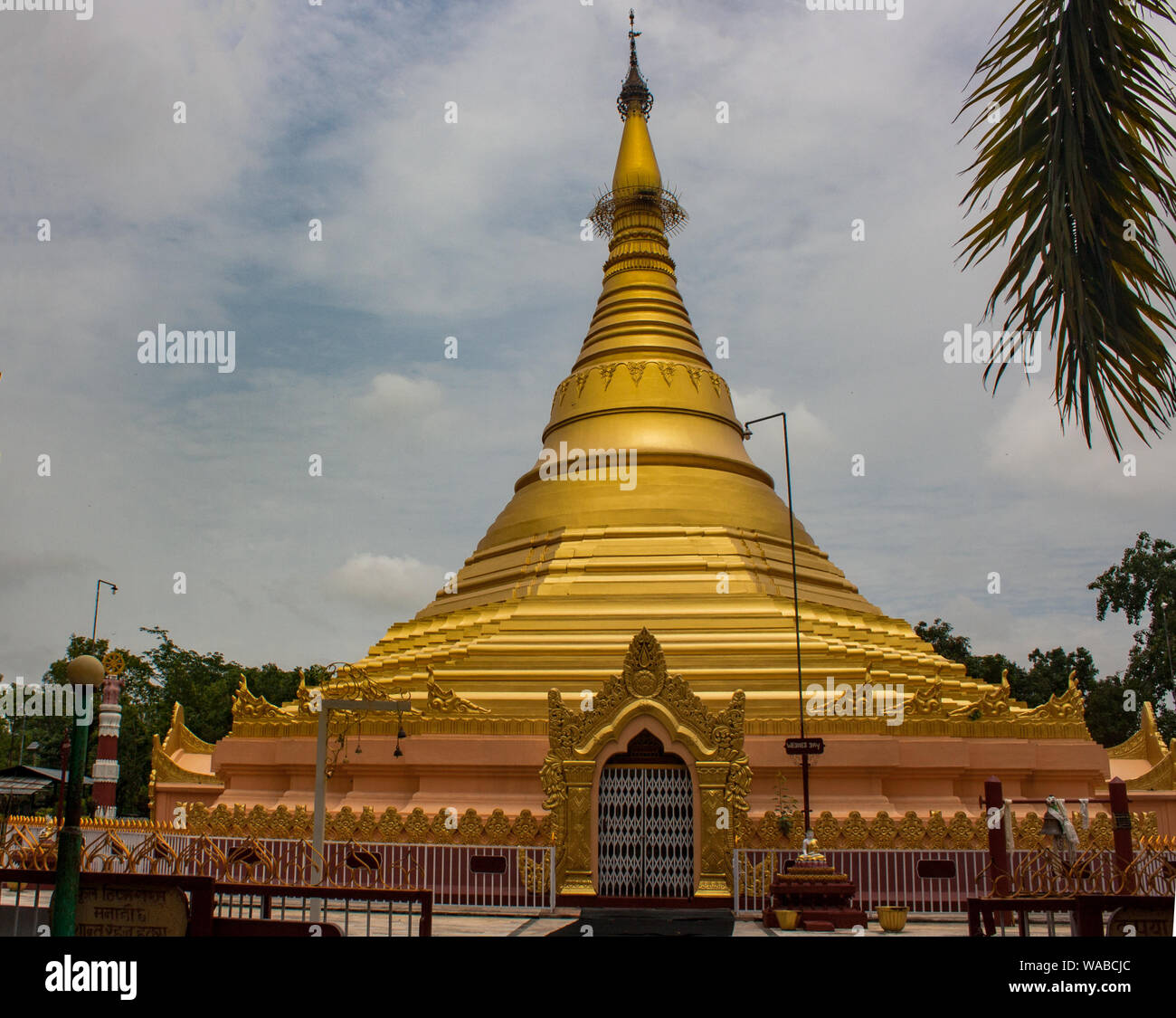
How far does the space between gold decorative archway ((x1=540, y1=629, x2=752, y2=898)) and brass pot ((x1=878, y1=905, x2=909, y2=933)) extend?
2775mm

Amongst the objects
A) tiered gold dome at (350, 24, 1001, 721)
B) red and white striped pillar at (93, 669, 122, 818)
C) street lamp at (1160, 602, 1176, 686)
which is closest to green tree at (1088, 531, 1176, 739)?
street lamp at (1160, 602, 1176, 686)

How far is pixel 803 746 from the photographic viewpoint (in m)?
15.7

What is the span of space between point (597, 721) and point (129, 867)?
8.90 metres

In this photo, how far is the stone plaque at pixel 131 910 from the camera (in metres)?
7.40

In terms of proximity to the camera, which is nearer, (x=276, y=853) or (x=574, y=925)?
(x=574, y=925)

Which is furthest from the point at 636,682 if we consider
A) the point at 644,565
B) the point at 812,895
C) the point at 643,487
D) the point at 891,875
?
the point at 643,487

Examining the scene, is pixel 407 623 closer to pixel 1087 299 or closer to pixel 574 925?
pixel 574 925

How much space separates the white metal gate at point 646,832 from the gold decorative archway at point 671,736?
0.34m

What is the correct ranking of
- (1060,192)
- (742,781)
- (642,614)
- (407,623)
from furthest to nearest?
(407,623)
(642,614)
(742,781)
(1060,192)

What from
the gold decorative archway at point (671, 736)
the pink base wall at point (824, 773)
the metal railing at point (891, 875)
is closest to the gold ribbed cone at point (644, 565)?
the pink base wall at point (824, 773)

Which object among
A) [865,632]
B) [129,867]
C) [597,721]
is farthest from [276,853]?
[865,632]

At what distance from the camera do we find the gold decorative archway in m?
15.9

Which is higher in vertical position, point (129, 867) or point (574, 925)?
point (129, 867)
